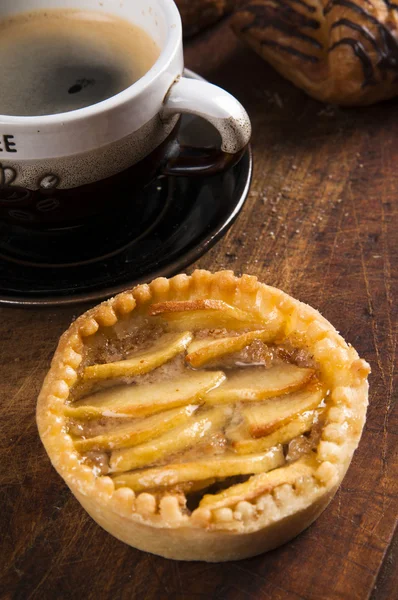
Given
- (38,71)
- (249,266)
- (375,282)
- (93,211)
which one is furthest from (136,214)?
(375,282)

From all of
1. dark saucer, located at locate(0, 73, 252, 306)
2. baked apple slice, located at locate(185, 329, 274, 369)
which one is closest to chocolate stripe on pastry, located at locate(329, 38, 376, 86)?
dark saucer, located at locate(0, 73, 252, 306)

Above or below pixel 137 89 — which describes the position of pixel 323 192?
below

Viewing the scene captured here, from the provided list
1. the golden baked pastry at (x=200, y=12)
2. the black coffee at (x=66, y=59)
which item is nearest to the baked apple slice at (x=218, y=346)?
the black coffee at (x=66, y=59)

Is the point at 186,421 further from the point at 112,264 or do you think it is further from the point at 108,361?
the point at 112,264

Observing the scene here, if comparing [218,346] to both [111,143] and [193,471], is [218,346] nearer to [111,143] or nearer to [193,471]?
[193,471]

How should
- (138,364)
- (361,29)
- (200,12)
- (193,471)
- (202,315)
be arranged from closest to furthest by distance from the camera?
1. (193,471)
2. (138,364)
3. (202,315)
4. (361,29)
5. (200,12)

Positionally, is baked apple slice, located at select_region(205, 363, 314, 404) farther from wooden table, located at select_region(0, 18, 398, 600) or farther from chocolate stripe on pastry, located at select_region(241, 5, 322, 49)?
chocolate stripe on pastry, located at select_region(241, 5, 322, 49)

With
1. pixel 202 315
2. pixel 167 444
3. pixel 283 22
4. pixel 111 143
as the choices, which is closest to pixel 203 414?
pixel 167 444
